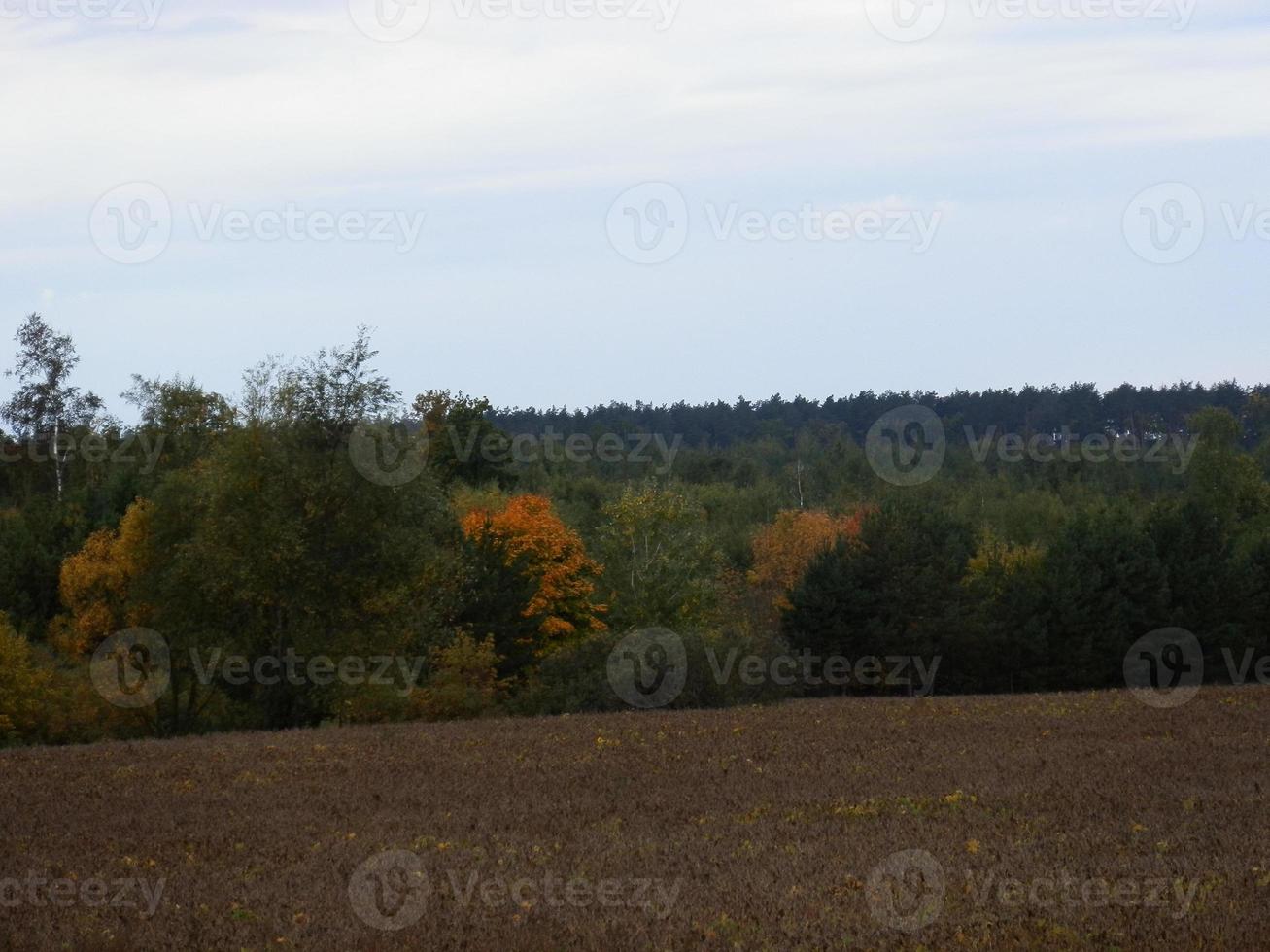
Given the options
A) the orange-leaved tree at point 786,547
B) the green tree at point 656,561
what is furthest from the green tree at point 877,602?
the orange-leaved tree at point 786,547

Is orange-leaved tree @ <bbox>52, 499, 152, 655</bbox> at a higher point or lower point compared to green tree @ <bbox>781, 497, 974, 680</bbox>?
higher

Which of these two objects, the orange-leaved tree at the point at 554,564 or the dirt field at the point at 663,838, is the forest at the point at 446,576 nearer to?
the orange-leaved tree at the point at 554,564

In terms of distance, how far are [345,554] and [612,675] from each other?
328 inches

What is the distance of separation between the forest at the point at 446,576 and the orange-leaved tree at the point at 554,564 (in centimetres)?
13

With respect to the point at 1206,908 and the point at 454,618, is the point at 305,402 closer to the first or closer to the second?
the point at 454,618

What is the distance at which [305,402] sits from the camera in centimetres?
3875

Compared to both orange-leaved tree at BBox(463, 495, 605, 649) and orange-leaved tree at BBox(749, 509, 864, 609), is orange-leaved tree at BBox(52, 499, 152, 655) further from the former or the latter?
orange-leaved tree at BBox(749, 509, 864, 609)

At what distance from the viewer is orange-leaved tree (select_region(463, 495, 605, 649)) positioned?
58531 mm

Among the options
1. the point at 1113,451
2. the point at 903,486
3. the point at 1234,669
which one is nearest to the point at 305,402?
the point at 1234,669

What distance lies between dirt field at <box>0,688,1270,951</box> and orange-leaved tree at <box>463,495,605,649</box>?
30.6 m

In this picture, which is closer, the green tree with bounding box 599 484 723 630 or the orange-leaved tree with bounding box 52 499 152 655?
the orange-leaved tree with bounding box 52 499 152 655

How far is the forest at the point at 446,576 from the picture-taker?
37.4m

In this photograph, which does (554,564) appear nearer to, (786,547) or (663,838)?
(786,547)

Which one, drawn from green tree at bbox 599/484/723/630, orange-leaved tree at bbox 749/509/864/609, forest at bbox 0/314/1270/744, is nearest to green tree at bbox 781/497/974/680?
forest at bbox 0/314/1270/744
